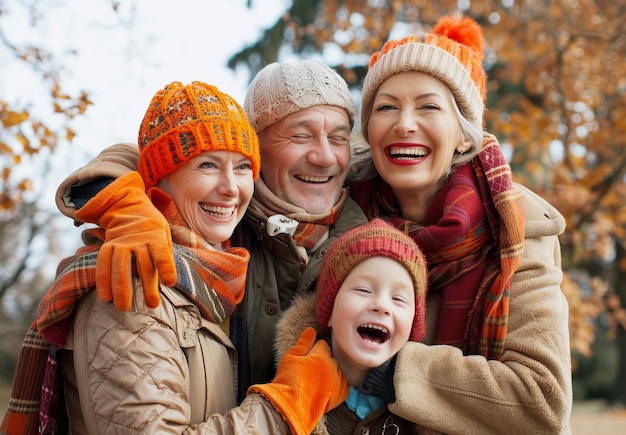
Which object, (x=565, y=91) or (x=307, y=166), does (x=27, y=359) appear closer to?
(x=307, y=166)

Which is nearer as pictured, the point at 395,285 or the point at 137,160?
the point at 395,285

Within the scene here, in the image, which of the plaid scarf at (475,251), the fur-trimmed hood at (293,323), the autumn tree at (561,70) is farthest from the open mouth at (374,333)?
the autumn tree at (561,70)

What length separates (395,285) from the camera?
9.01ft

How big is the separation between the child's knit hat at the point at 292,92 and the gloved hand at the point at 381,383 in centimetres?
129

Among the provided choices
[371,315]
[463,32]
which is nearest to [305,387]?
[371,315]

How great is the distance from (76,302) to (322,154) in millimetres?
1344

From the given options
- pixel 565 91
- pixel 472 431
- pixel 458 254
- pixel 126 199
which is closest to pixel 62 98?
pixel 126 199

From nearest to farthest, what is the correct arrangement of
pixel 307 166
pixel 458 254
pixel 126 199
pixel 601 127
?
1. pixel 126 199
2. pixel 458 254
3. pixel 307 166
4. pixel 601 127

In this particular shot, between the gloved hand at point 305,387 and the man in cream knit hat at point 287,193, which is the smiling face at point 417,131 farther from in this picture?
the gloved hand at point 305,387

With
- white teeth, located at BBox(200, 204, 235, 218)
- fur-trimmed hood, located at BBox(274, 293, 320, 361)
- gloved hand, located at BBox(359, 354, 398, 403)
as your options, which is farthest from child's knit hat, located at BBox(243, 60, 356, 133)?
gloved hand, located at BBox(359, 354, 398, 403)

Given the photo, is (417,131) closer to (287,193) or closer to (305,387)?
(287,193)

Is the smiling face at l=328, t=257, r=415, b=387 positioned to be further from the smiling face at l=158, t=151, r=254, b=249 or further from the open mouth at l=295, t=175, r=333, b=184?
the open mouth at l=295, t=175, r=333, b=184

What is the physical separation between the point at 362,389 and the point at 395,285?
16.6 inches

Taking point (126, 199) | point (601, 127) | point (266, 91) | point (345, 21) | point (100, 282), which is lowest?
point (100, 282)
